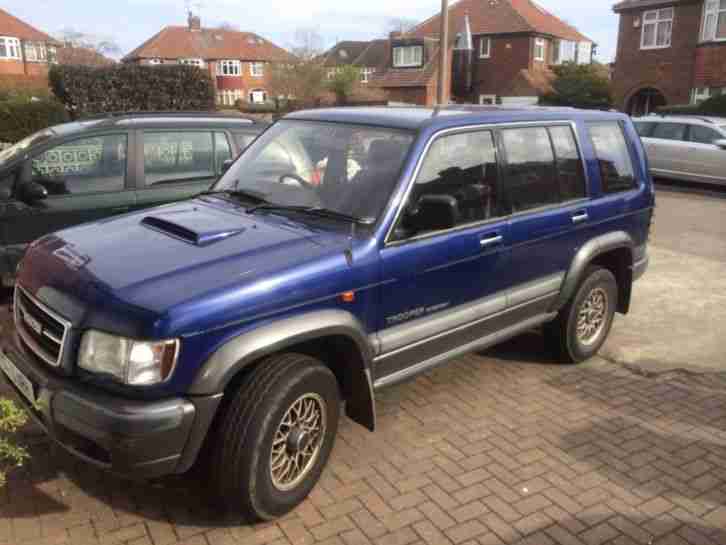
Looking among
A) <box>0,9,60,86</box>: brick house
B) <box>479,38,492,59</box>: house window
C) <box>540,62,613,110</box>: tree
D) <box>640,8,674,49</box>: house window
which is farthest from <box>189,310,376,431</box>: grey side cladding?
<box>0,9,60,86</box>: brick house

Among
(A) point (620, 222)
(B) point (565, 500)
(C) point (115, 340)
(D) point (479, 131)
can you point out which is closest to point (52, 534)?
(C) point (115, 340)

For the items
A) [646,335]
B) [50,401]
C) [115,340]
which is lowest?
[646,335]

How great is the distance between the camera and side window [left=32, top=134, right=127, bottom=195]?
602cm

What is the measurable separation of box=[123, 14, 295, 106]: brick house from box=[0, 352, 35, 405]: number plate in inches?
2419

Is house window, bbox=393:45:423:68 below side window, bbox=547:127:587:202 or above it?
above

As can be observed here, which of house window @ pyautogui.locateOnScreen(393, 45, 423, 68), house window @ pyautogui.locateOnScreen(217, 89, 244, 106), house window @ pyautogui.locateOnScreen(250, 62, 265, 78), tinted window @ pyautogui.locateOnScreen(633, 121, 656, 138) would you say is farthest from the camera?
house window @ pyautogui.locateOnScreen(250, 62, 265, 78)

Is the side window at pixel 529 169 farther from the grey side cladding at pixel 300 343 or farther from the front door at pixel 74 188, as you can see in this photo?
the front door at pixel 74 188

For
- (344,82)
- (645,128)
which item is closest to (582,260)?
(645,128)

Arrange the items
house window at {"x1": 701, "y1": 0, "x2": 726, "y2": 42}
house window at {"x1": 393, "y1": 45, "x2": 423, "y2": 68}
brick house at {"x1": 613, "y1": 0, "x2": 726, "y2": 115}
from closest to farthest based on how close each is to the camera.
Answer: house window at {"x1": 701, "y1": 0, "x2": 726, "y2": 42}, brick house at {"x1": 613, "y1": 0, "x2": 726, "y2": 115}, house window at {"x1": 393, "y1": 45, "x2": 423, "y2": 68}

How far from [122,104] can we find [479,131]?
67.6 feet

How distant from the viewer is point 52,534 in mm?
3152

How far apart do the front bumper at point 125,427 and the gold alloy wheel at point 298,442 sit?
46 cm

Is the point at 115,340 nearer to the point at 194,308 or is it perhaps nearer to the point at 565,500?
the point at 194,308

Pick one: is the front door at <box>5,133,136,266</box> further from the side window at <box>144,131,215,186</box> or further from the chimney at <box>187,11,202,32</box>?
the chimney at <box>187,11,202,32</box>
